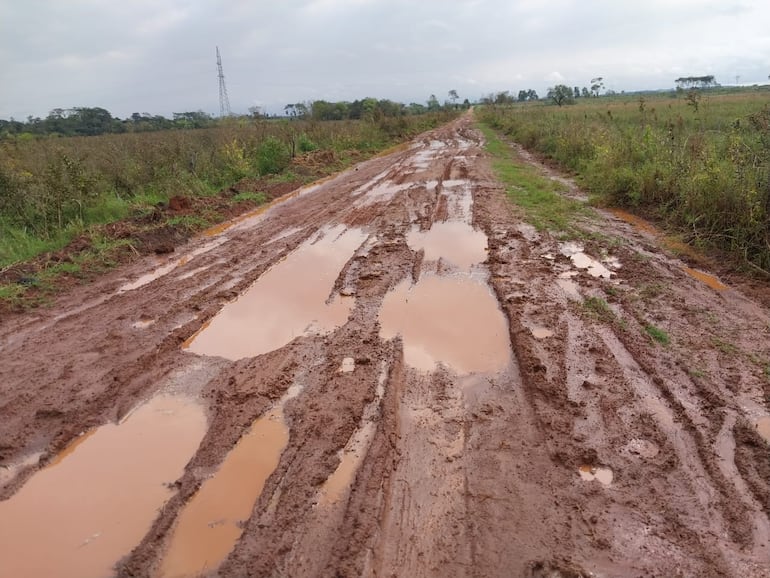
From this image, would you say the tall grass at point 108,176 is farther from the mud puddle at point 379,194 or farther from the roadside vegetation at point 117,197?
the mud puddle at point 379,194

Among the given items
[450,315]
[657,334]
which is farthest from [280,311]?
[657,334]

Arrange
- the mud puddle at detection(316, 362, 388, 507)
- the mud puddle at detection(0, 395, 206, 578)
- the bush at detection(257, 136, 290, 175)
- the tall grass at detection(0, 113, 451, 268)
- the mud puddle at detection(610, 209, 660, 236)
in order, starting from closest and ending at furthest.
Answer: the mud puddle at detection(0, 395, 206, 578), the mud puddle at detection(316, 362, 388, 507), the mud puddle at detection(610, 209, 660, 236), the tall grass at detection(0, 113, 451, 268), the bush at detection(257, 136, 290, 175)

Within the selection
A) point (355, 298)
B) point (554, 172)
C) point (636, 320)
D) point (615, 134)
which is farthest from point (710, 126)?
point (355, 298)

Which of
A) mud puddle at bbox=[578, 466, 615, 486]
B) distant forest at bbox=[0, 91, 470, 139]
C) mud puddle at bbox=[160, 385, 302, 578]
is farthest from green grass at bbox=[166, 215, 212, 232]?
distant forest at bbox=[0, 91, 470, 139]

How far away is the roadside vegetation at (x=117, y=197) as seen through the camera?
7.84 m

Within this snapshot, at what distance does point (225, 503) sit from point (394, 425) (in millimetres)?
1306

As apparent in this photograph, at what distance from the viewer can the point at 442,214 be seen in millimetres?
10133

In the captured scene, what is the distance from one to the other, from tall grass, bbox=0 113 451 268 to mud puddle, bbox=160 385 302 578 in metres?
6.61

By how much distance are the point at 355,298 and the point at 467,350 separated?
1.82m

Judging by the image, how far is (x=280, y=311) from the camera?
604 cm

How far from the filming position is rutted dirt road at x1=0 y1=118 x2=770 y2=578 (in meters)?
2.79

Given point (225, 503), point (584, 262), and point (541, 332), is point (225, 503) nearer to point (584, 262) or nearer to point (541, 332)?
point (541, 332)

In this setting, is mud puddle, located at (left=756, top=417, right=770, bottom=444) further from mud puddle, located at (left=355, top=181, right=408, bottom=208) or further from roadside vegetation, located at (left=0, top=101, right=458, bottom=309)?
mud puddle, located at (left=355, top=181, right=408, bottom=208)

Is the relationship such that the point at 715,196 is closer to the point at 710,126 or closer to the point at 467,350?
the point at 467,350
